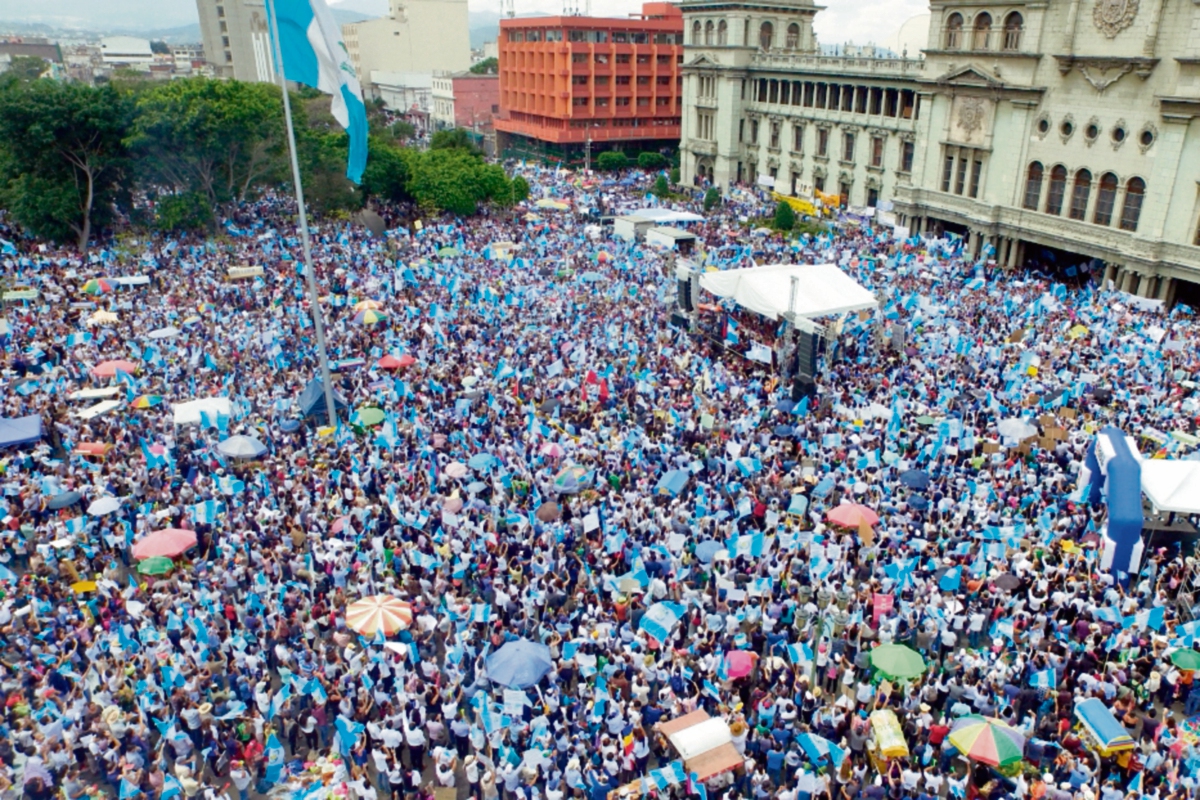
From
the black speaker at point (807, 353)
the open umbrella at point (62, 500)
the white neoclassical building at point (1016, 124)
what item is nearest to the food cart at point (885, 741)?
the black speaker at point (807, 353)

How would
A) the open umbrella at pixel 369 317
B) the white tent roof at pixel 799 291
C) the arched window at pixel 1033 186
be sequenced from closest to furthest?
the white tent roof at pixel 799 291
the open umbrella at pixel 369 317
the arched window at pixel 1033 186

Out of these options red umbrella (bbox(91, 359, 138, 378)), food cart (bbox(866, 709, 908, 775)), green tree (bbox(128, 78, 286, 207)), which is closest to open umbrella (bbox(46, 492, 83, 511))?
red umbrella (bbox(91, 359, 138, 378))

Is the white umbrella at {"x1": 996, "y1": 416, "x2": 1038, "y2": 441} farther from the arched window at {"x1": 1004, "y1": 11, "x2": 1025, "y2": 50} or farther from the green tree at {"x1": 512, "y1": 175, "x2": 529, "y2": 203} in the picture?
the green tree at {"x1": 512, "y1": 175, "x2": 529, "y2": 203}

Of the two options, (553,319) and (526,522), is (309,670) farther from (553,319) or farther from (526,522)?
(553,319)

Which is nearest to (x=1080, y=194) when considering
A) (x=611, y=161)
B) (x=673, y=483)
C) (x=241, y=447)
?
(x=673, y=483)

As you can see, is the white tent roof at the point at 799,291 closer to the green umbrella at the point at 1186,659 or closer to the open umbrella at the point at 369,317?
the open umbrella at the point at 369,317

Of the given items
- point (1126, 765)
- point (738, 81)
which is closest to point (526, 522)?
point (1126, 765)

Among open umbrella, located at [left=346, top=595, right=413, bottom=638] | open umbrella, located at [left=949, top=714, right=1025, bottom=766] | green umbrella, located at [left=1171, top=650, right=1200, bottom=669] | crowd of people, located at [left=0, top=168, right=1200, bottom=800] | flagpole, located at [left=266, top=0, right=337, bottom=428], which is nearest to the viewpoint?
open umbrella, located at [left=949, top=714, right=1025, bottom=766]
